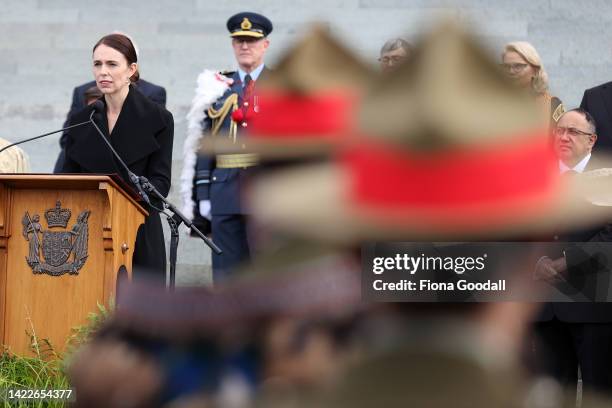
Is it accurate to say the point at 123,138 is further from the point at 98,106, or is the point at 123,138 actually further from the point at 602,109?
the point at 602,109

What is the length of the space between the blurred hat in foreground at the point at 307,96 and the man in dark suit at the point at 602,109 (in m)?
3.59

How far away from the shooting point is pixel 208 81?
233 inches

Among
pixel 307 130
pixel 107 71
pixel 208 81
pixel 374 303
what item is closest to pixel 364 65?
pixel 307 130

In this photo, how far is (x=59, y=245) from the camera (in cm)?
491

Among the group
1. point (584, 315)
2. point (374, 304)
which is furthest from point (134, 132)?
point (374, 304)

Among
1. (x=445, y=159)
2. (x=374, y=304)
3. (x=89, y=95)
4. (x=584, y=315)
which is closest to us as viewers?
(x=445, y=159)

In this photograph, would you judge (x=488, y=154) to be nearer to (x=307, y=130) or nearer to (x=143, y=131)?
(x=307, y=130)

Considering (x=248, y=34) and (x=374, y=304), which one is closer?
(x=374, y=304)

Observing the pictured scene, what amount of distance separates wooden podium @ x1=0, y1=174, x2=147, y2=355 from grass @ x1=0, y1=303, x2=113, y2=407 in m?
0.05

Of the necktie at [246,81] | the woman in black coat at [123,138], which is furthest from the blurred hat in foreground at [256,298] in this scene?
the necktie at [246,81]

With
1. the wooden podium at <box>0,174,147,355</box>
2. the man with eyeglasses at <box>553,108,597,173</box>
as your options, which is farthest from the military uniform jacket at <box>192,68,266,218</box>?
the man with eyeglasses at <box>553,108,597,173</box>

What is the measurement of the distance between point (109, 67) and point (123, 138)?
31 cm

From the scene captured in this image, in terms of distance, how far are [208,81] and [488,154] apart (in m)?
5.10

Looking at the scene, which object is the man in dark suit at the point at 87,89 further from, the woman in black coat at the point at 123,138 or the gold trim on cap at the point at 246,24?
the woman in black coat at the point at 123,138
